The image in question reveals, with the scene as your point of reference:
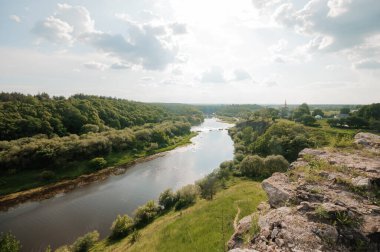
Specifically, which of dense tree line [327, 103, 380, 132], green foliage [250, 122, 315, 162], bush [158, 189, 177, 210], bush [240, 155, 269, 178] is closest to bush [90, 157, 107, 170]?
bush [158, 189, 177, 210]

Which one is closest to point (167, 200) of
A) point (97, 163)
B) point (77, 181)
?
point (77, 181)

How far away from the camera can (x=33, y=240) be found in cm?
2980

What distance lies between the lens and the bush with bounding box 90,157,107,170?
59.7 m

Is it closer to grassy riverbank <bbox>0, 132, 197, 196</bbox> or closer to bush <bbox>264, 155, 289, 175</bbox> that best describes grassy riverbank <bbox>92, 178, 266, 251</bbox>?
bush <bbox>264, 155, 289, 175</bbox>

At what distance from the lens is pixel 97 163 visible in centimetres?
6034

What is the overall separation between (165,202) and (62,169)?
33488 millimetres

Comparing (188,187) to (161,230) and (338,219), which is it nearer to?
(161,230)

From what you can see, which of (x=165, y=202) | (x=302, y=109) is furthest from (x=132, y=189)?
(x=302, y=109)

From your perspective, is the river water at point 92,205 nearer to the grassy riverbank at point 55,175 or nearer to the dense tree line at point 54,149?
the grassy riverbank at point 55,175

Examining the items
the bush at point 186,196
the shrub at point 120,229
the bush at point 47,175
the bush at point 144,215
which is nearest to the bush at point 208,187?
the bush at point 186,196

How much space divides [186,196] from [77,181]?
3012 centimetres

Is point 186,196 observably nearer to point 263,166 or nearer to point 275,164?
point 263,166

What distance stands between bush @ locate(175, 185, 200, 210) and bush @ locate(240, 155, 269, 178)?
1676cm

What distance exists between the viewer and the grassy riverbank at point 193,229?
23.3 m
